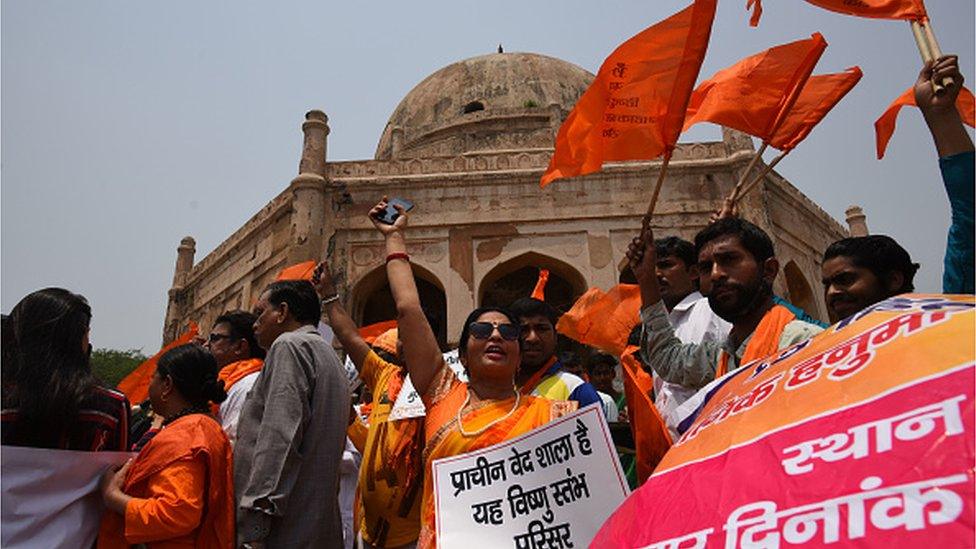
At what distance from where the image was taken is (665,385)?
2.76m

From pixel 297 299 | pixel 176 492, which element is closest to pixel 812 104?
pixel 297 299

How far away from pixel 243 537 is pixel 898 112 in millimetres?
3907

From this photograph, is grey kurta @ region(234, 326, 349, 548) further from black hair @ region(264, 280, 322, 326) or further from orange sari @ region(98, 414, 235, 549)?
black hair @ region(264, 280, 322, 326)

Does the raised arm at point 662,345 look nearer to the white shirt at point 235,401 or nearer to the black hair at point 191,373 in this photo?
the black hair at point 191,373

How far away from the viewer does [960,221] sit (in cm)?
178

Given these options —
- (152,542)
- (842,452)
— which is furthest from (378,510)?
(842,452)

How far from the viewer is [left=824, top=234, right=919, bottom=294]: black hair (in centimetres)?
212

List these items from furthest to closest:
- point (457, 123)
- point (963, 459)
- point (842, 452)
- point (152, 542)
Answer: point (457, 123) < point (152, 542) < point (842, 452) < point (963, 459)

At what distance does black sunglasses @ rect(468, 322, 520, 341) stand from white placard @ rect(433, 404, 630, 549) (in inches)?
18.2

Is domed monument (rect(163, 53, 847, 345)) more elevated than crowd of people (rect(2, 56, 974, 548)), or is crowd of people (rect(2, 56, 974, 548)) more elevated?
domed monument (rect(163, 53, 847, 345))

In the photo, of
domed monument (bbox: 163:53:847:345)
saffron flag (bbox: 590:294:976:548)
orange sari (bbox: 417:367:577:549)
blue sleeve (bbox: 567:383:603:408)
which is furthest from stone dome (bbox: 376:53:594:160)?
saffron flag (bbox: 590:294:976:548)

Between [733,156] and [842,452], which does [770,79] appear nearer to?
[842,452]

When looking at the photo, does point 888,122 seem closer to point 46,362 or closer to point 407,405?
point 407,405

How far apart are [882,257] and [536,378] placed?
1.42 meters
